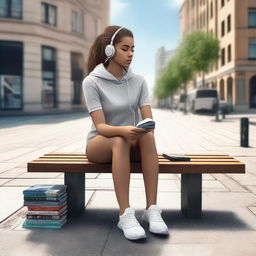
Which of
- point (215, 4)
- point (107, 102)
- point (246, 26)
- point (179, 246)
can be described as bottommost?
point (179, 246)

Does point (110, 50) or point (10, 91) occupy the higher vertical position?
point (10, 91)

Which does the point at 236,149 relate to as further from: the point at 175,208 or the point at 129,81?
the point at 129,81

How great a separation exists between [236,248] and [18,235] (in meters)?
1.96

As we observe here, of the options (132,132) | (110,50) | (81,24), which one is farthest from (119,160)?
(81,24)

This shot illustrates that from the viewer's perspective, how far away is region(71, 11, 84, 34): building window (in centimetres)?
3966

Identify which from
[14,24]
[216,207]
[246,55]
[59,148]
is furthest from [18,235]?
[246,55]

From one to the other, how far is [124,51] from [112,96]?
489 millimetres

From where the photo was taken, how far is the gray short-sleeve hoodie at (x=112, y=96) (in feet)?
13.1

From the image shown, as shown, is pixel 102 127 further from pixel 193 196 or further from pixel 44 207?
pixel 193 196

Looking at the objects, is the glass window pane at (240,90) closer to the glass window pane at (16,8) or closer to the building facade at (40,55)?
the building facade at (40,55)

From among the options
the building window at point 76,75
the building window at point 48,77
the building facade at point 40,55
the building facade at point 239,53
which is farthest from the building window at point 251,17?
the building window at point 48,77

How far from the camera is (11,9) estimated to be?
1266 inches

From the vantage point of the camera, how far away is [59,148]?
10.3 m

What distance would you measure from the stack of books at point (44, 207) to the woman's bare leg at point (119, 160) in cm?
59
